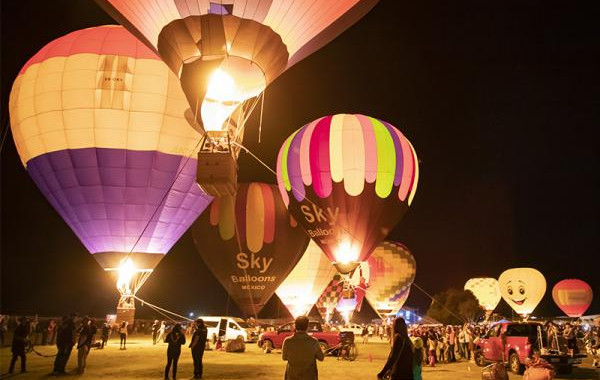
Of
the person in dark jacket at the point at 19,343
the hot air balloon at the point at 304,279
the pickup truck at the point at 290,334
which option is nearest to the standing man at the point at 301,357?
the person in dark jacket at the point at 19,343

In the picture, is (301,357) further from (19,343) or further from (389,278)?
(389,278)

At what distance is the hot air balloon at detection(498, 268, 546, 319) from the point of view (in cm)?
4600

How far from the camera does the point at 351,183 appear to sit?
18.8 m

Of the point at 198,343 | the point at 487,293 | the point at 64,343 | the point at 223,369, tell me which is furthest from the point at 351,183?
the point at 487,293

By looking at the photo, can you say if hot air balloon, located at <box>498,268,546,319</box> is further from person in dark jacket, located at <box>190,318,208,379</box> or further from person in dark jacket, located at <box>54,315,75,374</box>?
person in dark jacket, located at <box>54,315,75,374</box>

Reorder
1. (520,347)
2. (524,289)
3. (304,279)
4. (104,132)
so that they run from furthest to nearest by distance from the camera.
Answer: (524,289)
(304,279)
(104,132)
(520,347)

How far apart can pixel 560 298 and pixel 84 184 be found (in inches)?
1996

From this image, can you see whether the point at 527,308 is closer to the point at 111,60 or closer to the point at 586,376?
the point at 586,376

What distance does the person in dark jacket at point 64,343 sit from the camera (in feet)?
33.1

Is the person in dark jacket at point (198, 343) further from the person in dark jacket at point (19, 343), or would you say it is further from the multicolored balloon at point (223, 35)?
the multicolored balloon at point (223, 35)

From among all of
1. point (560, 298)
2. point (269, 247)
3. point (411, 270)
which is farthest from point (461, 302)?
point (269, 247)

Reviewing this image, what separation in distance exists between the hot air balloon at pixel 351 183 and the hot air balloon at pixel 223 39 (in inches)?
332

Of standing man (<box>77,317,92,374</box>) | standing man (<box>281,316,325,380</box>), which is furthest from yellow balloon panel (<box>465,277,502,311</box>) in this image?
standing man (<box>281,316,325,380</box>)

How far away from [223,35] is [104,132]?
23.6 feet
